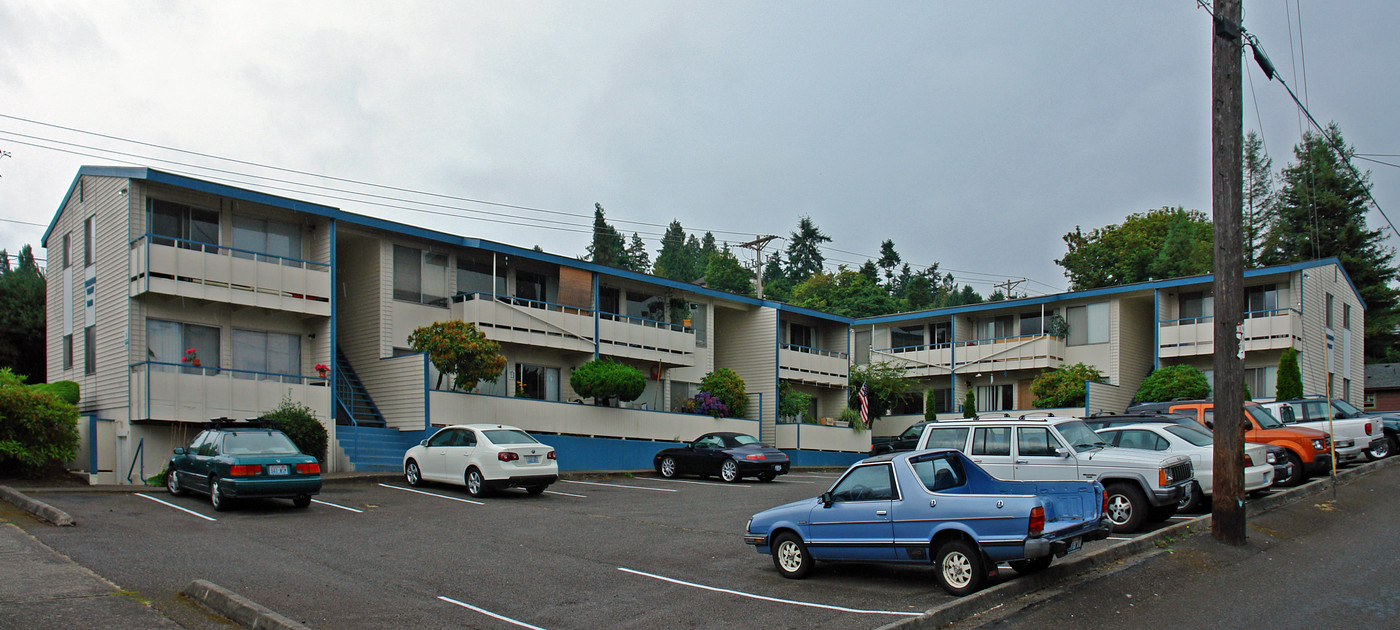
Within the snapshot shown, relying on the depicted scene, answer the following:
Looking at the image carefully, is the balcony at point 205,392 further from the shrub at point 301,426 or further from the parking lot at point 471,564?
the parking lot at point 471,564

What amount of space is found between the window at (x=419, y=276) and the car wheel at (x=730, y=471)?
1018 cm

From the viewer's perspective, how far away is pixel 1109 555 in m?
11.3

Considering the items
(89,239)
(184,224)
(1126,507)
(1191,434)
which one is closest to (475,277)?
(184,224)

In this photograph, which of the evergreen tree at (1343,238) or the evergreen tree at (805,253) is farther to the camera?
the evergreen tree at (805,253)

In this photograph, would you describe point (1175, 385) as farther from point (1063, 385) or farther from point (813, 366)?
point (813, 366)

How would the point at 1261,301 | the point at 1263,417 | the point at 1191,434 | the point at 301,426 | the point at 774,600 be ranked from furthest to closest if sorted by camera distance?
the point at 1261,301
the point at 301,426
the point at 1263,417
the point at 1191,434
the point at 774,600

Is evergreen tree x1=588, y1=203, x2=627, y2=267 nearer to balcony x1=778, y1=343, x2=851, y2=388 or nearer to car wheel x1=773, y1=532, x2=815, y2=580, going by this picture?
balcony x1=778, y1=343, x2=851, y2=388

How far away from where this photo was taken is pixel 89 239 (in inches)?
1015

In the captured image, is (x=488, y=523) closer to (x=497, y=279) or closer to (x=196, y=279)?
(x=196, y=279)

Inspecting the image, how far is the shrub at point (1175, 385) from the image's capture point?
3456 centimetres

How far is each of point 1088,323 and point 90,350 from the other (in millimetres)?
36551

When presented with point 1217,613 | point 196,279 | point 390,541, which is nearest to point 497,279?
point 196,279

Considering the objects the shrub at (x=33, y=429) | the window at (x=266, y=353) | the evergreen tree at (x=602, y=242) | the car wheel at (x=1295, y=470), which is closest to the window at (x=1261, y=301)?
the car wheel at (x=1295, y=470)

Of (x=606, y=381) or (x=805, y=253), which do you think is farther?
(x=805, y=253)
